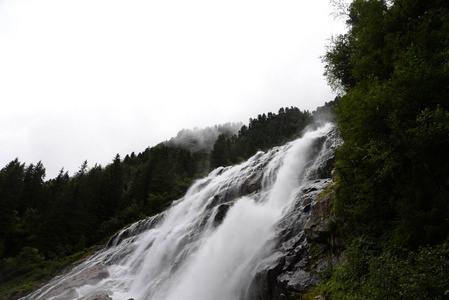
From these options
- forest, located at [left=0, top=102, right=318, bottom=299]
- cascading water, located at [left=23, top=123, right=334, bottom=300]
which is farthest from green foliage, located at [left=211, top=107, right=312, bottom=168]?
cascading water, located at [left=23, top=123, right=334, bottom=300]

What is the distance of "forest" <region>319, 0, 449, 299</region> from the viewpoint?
22.3 ft

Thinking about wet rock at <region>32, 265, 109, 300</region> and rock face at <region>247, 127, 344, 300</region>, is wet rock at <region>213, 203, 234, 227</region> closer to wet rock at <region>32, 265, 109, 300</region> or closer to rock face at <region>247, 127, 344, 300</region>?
rock face at <region>247, 127, 344, 300</region>

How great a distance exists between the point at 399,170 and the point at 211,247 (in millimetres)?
13152

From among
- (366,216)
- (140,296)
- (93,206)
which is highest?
(93,206)

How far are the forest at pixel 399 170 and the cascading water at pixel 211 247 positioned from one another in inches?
202

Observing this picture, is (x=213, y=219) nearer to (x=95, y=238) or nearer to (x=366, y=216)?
(x=366, y=216)

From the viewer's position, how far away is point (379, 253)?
8734 mm

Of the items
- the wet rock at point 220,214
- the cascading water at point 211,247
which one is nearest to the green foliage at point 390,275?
the cascading water at point 211,247

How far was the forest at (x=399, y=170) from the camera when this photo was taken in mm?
6793

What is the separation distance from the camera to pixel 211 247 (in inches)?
714

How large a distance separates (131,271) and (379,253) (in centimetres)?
2139

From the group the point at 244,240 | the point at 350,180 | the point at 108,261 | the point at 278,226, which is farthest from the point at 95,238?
the point at 350,180

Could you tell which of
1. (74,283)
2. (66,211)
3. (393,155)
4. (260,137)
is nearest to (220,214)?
(74,283)

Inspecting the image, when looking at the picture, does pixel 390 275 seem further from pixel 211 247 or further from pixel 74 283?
pixel 74 283
